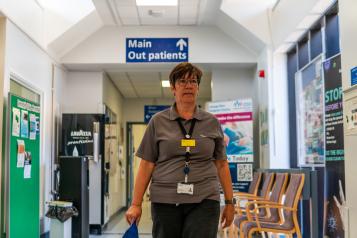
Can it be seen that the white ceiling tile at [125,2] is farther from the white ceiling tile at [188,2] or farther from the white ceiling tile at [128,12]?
the white ceiling tile at [188,2]

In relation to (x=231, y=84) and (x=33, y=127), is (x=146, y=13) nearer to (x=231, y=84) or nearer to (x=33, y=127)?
(x=231, y=84)

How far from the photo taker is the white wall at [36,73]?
193 inches

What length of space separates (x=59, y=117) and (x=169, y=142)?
5.31 metres

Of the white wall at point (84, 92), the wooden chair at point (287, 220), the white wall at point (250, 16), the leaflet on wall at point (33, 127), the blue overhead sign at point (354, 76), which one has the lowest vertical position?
the wooden chair at point (287, 220)

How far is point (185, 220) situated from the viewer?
2.09 metres

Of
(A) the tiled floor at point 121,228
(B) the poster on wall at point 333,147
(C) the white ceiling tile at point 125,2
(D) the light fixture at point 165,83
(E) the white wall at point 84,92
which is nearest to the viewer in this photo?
(B) the poster on wall at point 333,147

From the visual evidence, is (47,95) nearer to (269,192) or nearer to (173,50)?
(173,50)

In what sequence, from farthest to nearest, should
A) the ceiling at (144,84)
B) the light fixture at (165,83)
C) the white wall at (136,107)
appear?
the white wall at (136,107) → the light fixture at (165,83) → the ceiling at (144,84)

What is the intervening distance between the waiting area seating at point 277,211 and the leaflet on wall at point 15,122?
2.35 metres

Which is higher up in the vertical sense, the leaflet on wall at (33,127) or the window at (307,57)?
the window at (307,57)

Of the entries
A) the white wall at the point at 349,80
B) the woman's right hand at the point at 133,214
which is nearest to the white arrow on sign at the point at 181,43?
the white wall at the point at 349,80

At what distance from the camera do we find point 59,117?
7.12 metres

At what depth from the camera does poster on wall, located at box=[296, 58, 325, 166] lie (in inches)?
198

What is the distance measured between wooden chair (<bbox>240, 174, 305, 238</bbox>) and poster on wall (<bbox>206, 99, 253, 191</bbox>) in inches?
102
